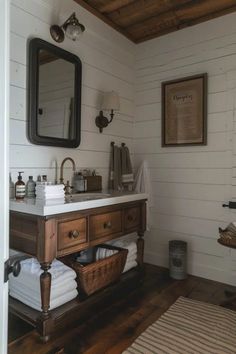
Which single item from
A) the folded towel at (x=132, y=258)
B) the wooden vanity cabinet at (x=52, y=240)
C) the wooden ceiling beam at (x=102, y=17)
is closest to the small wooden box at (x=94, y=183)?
the wooden vanity cabinet at (x=52, y=240)

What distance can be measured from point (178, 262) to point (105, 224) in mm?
1020

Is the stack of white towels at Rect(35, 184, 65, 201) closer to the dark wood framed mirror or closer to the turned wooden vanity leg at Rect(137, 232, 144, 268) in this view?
the dark wood framed mirror

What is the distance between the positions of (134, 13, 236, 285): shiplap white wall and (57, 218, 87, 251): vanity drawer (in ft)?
4.32

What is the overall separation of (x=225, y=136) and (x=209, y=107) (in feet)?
1.09

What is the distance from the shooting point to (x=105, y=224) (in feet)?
6.57

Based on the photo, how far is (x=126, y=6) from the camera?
7.97 ft

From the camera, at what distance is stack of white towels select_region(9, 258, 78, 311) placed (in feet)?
5.63

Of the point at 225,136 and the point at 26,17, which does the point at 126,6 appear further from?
the point at 225,136

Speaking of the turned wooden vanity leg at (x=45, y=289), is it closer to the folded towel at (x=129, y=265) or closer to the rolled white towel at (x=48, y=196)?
the rolled white towel at (x=48, y=196)

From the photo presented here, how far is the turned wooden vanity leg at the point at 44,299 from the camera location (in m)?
1.58

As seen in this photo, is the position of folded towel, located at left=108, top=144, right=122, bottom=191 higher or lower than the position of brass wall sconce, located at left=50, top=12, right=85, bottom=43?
lower

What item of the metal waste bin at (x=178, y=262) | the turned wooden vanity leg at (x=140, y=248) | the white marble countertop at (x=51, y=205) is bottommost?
the metal waste bin at (x=178, y=262)

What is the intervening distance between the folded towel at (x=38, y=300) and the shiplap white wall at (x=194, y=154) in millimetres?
1352

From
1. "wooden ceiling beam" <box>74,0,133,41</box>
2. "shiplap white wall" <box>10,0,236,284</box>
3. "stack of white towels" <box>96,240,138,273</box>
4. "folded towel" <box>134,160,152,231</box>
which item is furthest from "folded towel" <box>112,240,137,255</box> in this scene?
"wooden ceiling beam" <box>74,0,133,41</box>
